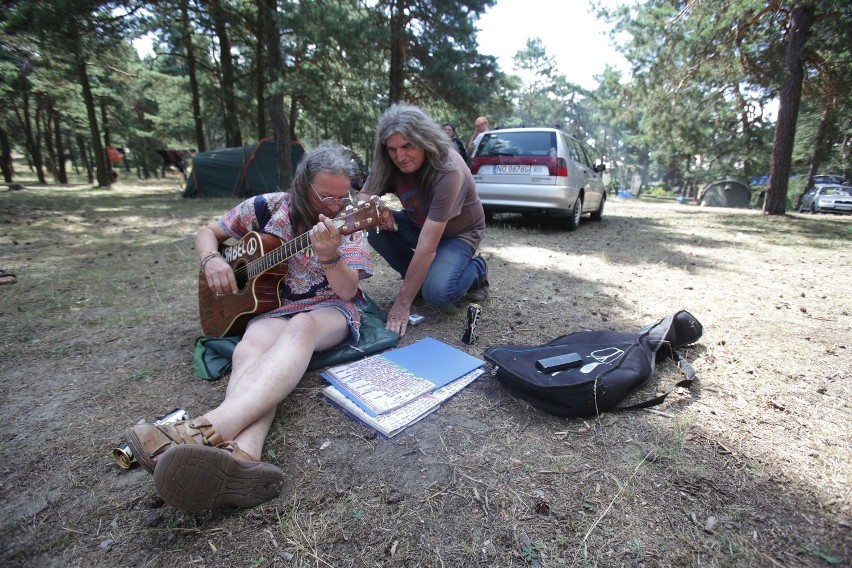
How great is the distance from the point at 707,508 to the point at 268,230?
2.32 meters

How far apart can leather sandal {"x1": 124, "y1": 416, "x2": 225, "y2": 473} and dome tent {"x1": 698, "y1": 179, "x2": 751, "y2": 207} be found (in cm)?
2559

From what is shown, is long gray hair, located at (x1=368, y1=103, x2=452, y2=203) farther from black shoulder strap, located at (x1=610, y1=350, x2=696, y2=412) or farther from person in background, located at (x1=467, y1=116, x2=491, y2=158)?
person in background, located at (x1=467, y1=116, x2=491, y2=158)

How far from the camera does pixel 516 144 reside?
251 inches

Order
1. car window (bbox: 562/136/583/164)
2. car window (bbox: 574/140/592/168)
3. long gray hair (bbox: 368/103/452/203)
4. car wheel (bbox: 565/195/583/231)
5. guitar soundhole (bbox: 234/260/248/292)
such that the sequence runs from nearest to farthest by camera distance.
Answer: guitar soundhole (bbox: 234/260/248/292), long gray hair (bbox: 368/103/452/203), car window (bbox: 562/136/583/164), car wheel (bbox: 565/195/583/231), car window (bbox: 574/140/592/168)

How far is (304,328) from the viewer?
75.5 inches

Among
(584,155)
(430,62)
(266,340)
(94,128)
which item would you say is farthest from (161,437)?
(94,128)

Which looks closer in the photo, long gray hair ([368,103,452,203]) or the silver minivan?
long gray hair ([368,103,452,203])

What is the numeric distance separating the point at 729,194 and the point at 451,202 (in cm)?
2426

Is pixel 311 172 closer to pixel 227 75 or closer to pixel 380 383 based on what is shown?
pixel 380 383

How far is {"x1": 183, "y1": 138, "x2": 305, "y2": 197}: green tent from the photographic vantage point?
11.5 metres

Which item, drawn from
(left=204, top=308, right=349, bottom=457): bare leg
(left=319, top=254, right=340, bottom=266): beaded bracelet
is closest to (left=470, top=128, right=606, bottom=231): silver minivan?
(left=319, top=254, right=340, bottom=266): beaded bracelet

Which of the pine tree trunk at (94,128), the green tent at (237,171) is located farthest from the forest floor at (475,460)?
the pine tree trunk at (94,128)

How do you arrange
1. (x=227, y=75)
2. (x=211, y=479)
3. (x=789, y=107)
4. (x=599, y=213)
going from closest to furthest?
(x=211, y=479)
(x=789, y=107)
(x=599, y=213)
(x=227, y=75)

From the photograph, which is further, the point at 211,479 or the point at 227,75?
the point at 227,75
